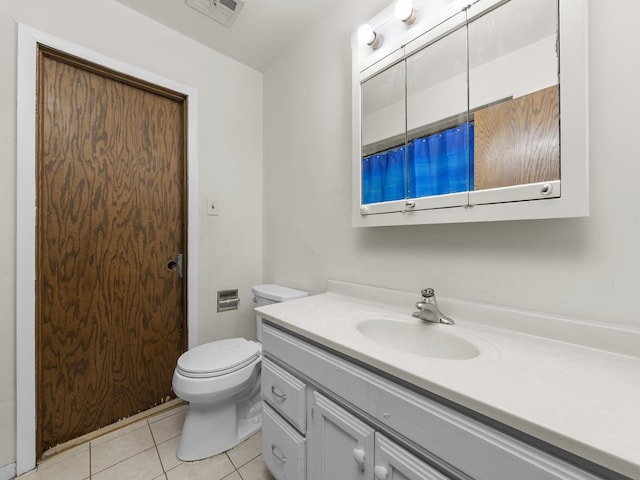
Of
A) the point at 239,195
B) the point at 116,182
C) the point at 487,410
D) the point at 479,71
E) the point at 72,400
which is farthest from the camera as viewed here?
the point at 239,195

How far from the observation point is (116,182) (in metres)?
1.51

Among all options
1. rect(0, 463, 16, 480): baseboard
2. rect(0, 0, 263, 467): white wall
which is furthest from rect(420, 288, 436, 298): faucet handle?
rect(0, 463, 16, 480): baseboard

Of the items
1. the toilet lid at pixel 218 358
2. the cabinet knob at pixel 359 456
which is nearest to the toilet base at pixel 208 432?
the toilet lid at pixel 218 358

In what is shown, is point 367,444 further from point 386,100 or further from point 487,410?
point 386,100

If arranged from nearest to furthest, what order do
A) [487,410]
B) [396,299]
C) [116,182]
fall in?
1. [487,410]
2. [396,299]
3. [116,182]

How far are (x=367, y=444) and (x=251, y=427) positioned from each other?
1.02 metres

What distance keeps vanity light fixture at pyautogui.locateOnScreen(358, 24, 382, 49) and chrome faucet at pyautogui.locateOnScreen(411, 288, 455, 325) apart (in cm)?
109

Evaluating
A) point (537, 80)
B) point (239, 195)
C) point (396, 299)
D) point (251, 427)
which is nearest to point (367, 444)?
point (396, 299)

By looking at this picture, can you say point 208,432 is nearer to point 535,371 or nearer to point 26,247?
point 26,247

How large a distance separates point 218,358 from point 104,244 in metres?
0.89

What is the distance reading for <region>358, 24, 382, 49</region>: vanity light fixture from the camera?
1.18 metres

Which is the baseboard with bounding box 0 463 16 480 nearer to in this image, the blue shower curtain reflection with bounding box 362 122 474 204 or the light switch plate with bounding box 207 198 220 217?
the light switch plate with bounding box 207 198 220 217

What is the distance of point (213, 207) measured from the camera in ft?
5.91

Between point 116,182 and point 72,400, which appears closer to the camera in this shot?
point 72,400
